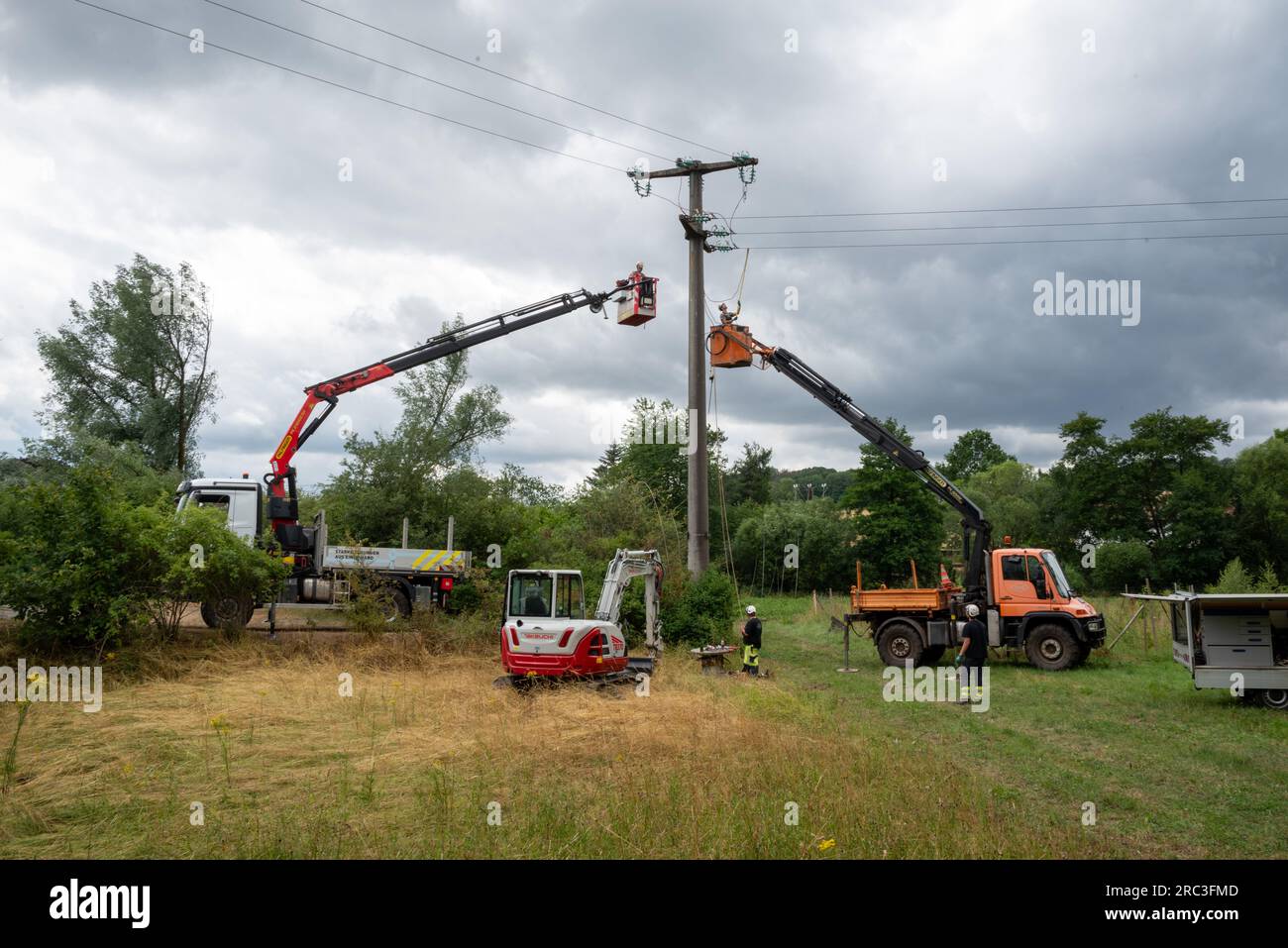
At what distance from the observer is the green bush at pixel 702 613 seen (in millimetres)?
19672

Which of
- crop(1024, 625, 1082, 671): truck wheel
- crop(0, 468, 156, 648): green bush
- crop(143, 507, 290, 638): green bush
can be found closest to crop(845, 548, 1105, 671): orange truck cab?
crop(1024, 625, 1082, 671): truck wheel

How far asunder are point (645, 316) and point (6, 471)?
79.8ft

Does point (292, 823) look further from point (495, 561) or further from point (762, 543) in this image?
point (762, 543)

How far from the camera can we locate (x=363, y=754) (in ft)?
30.6

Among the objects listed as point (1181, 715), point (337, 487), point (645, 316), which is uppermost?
point (645, 316)

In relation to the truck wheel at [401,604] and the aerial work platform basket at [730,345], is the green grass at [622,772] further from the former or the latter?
the aerial work platform basket at [730,345]

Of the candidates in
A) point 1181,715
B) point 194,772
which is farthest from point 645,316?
point 194,772

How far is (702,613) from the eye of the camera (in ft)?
65.5

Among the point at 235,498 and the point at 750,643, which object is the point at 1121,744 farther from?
the point at 235,498

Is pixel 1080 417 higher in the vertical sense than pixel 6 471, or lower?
higher

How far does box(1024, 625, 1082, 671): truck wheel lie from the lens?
17.6m

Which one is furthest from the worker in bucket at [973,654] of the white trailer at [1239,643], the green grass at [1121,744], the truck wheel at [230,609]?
the truck wheel at [230,609]

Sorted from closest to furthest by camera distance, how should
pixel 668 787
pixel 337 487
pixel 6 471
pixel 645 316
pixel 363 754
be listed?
pixel 668 787 < pixel 363 754 < pixel 645 316 < pixel 337 487 < pixel 6 471

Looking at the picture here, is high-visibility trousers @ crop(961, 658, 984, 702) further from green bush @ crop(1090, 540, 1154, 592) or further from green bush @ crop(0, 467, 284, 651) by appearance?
green bush @ crop(1090, 540, 1154, 592)
